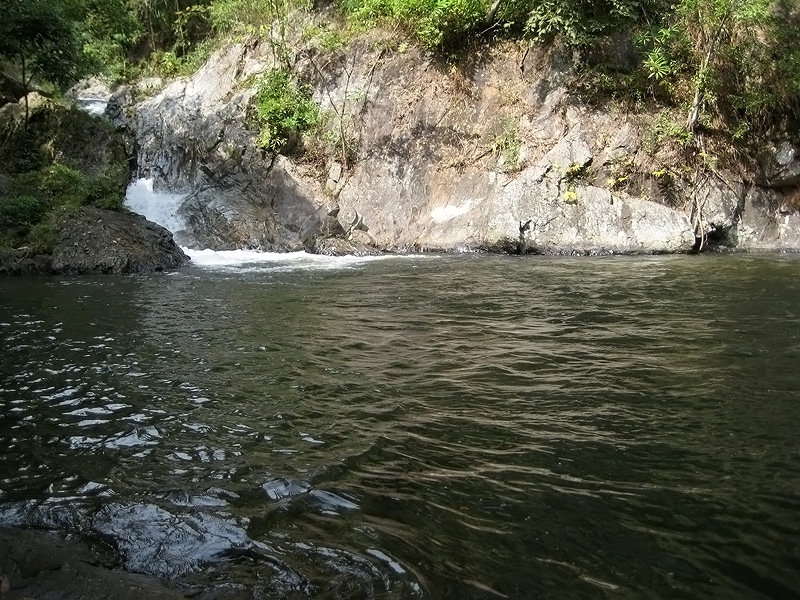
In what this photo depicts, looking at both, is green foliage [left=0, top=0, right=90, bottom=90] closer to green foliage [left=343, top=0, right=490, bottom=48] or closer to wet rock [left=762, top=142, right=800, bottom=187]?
green foliage [left=343, top=0, right=490, bottom=48]

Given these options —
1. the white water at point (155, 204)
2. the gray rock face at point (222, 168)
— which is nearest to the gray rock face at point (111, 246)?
the gray rock face at point (222, 168)

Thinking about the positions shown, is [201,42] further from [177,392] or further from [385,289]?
[177,392]

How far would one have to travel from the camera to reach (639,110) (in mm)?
16281

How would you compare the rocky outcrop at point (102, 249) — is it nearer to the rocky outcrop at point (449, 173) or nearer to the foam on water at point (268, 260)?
the foam on water at point (268, 260)

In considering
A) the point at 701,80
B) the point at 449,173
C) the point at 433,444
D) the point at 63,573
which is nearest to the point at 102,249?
the point at 449,173

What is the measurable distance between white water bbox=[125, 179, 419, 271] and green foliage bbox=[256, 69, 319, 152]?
3.21 m

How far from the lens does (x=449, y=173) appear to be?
1717cm

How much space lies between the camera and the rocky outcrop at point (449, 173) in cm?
1491

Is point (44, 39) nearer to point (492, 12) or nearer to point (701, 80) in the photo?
point (492, 12)

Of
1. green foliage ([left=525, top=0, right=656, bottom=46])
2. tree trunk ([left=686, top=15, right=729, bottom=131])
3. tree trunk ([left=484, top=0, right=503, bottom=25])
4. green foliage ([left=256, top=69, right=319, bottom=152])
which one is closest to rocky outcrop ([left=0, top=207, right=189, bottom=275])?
green foliage ([left=256, top=69, right=319, bottom=152])

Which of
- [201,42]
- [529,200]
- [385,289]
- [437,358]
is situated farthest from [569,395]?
[201,42]

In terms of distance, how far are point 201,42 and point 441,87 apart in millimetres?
13186

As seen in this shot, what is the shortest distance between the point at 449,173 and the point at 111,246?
904cm

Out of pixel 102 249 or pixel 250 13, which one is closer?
pixel 102 249
